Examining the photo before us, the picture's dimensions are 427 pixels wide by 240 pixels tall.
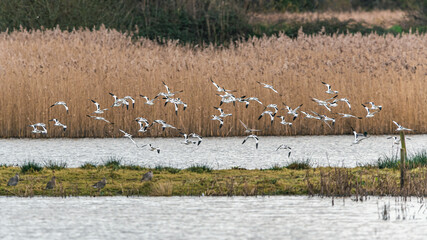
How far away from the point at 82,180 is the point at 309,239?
397cm

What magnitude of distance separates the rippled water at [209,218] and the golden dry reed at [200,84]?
737cm

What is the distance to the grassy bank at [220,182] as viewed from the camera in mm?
10078

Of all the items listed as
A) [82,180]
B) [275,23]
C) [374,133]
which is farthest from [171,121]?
[275,23]

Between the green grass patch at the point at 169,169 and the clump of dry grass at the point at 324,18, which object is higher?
the clump of dry grass at the point at 324,18

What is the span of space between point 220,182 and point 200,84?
25.2 ft

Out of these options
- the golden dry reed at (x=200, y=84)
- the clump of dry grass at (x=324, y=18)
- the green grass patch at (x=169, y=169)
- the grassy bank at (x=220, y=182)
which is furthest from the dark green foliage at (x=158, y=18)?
the grassy bank at (x=220, y=182)

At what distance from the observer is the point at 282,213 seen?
895cm

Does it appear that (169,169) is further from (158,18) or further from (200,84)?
(158,18)

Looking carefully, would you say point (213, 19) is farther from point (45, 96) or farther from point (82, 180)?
point (82, 180)

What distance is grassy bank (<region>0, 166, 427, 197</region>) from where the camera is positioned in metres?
10.1

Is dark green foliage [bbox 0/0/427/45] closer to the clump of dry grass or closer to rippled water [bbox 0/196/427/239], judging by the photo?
the clump of dry grass

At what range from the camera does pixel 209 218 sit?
859cm

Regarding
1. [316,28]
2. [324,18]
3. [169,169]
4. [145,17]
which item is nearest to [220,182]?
[169,169]

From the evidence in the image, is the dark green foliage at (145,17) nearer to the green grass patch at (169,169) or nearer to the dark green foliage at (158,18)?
the dark green foliage at (158,18)
